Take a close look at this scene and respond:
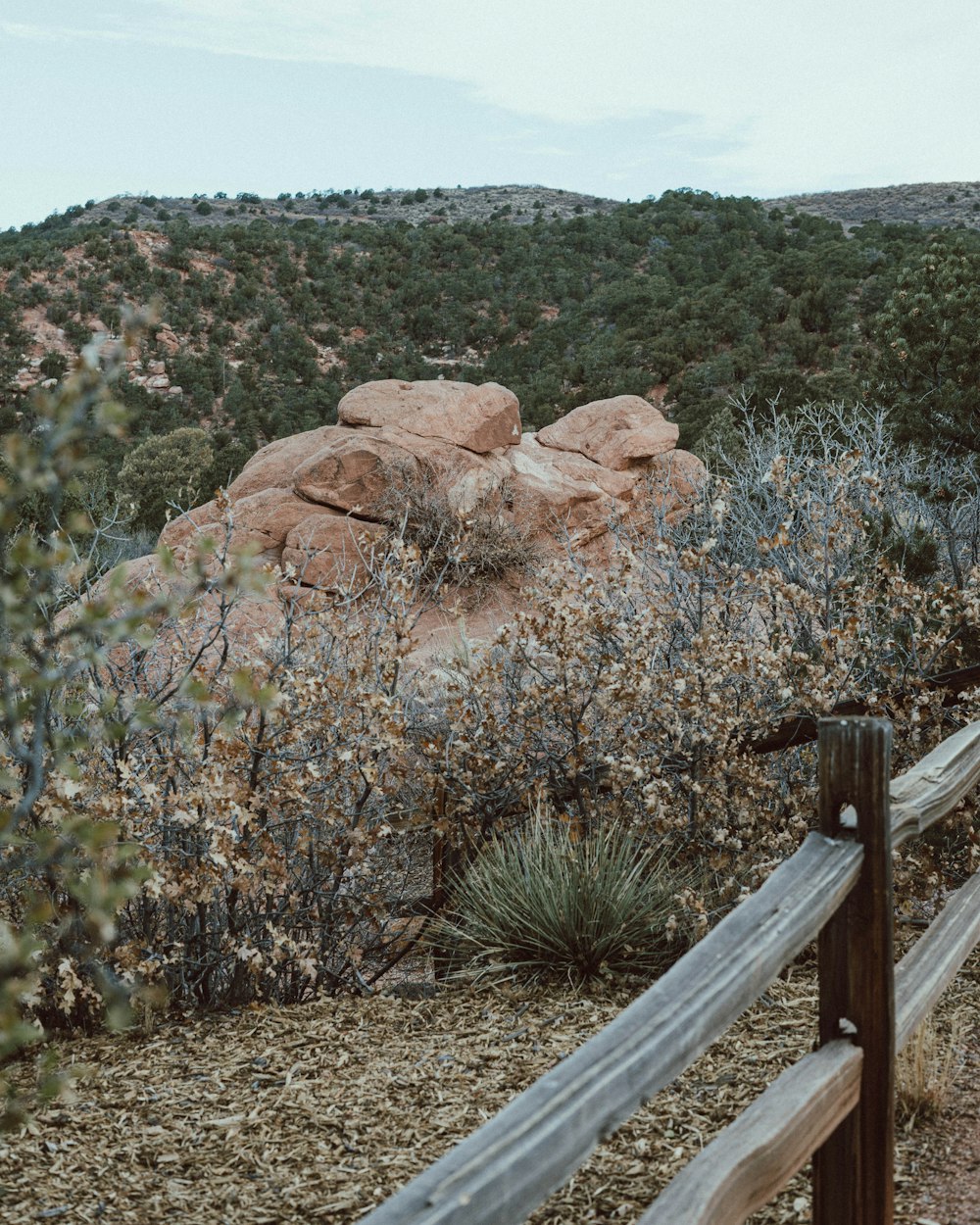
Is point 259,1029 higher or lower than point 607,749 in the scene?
lower

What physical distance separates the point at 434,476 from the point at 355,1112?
33.9 feet

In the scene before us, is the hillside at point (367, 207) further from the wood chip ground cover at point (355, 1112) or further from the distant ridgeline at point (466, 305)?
the wood chip ground cover at point (355, 1112)

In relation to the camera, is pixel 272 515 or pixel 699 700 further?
pixel 272 515

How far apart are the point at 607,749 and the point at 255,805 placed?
6.44 ft

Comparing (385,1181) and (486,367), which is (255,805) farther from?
(486,367)

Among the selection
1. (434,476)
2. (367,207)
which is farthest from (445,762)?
(367,207)

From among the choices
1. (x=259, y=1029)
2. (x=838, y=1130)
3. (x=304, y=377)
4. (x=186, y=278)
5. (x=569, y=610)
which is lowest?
(x=259, y=1029)

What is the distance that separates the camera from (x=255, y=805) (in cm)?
462

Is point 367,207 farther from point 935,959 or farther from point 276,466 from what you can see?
point 935,959

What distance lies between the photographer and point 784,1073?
2143mm

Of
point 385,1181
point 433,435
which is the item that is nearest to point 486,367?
point 433,435

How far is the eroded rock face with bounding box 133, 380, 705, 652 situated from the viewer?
13.0 metres

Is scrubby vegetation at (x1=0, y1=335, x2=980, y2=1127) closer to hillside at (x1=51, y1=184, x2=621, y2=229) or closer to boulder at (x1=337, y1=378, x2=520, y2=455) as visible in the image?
boulder at (x1=337, y1=378, x2=520, y2=455)

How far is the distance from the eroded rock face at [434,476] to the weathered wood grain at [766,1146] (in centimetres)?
1001
